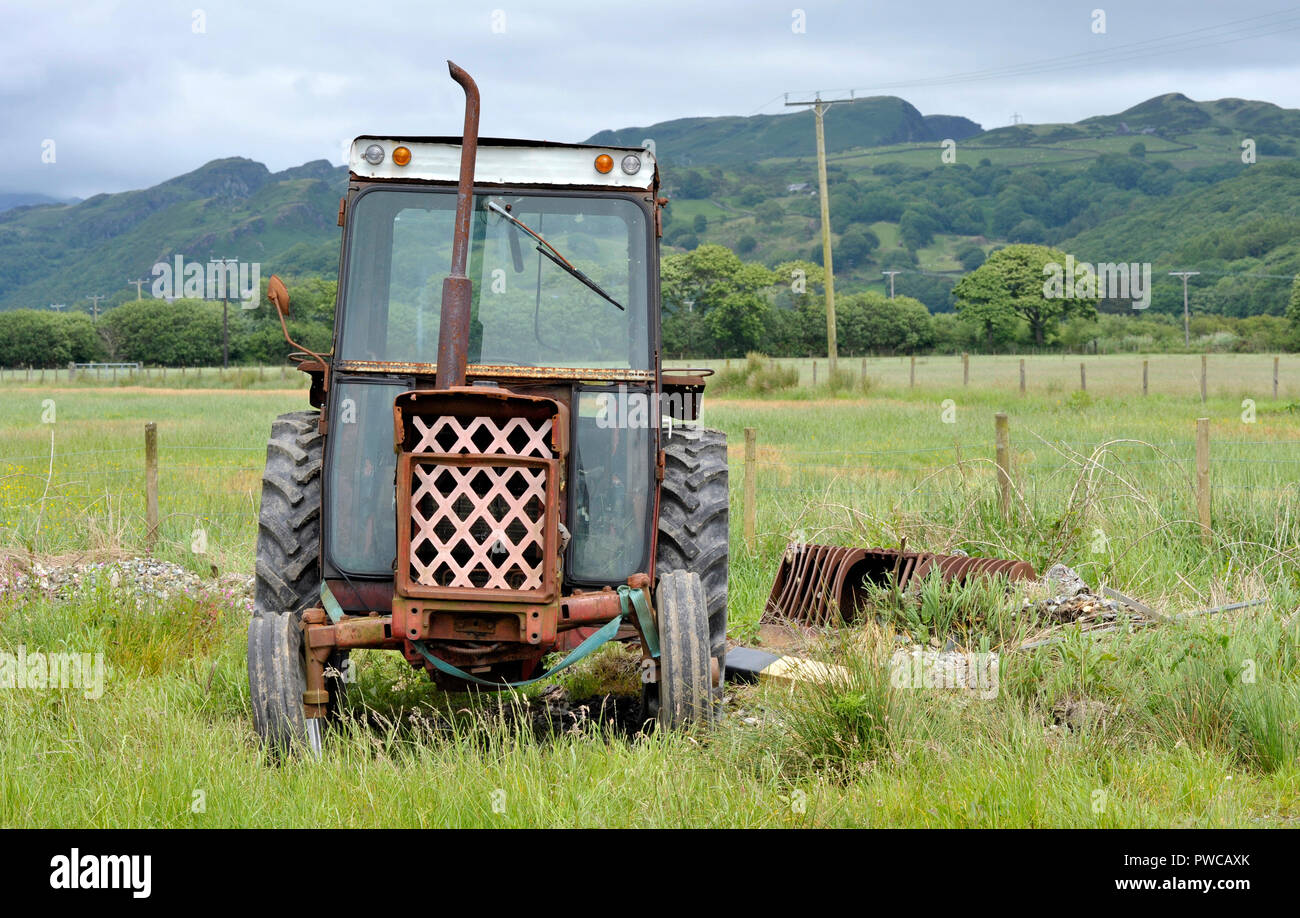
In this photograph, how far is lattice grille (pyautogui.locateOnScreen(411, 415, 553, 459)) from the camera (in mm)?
4496

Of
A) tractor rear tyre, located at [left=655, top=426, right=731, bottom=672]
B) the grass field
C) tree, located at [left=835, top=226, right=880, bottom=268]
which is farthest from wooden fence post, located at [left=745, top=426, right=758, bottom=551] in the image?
tree, located at [left=835, top=226, right=880, bottom=268]

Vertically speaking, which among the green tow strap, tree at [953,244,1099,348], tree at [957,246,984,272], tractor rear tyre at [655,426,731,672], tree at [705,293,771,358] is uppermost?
tree at [957,246,984,272]

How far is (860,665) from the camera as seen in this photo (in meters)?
4.84

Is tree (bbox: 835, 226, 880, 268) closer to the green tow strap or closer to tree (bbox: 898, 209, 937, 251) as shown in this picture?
tree (bbox: 898, 209, 937, 251)

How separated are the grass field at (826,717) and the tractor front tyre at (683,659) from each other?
5.8 inches

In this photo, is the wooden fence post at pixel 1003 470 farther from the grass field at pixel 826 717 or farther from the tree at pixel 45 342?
the tree at pixel 45 342

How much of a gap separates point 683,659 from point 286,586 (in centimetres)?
186

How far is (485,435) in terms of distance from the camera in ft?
15.0

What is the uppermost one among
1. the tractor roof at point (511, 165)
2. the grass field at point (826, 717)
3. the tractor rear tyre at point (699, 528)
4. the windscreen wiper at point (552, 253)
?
the tractor roof at point (511, 165)

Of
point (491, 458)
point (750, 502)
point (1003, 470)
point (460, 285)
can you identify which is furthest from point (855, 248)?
point (491, 458)

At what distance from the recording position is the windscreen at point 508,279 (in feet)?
17.9

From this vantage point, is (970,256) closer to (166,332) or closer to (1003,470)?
(166,332)

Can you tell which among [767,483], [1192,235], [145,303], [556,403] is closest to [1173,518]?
[767,483]

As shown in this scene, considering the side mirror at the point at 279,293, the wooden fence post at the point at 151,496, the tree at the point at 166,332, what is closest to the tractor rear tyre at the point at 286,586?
the side mirror at the point at 279,293
